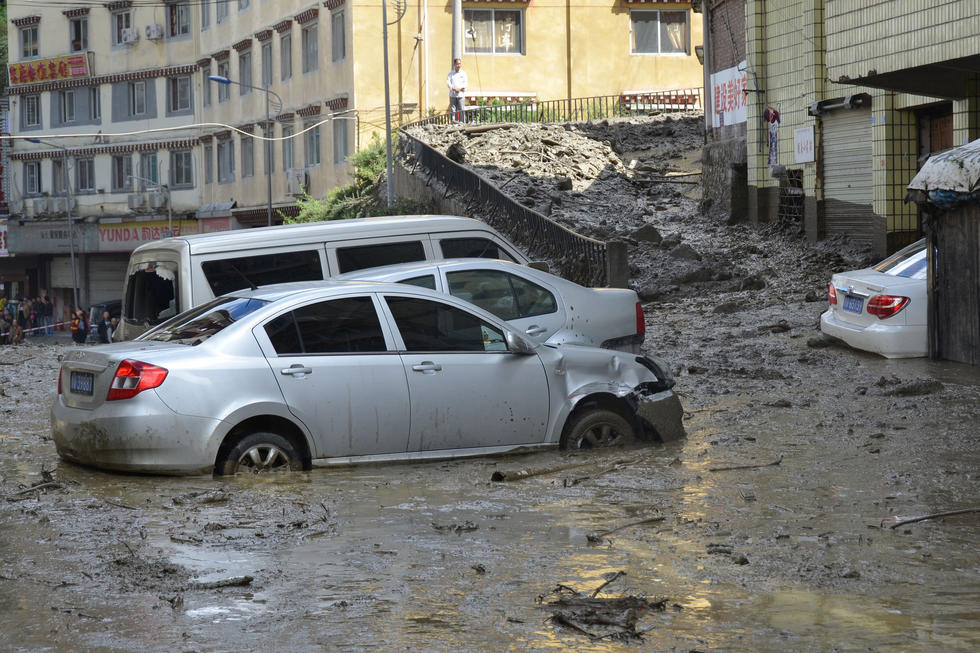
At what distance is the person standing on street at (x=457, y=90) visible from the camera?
127 ft

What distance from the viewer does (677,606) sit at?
5.50 meters

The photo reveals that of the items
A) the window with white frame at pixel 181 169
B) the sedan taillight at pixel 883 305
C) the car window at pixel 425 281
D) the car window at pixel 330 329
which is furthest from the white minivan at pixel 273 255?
the window with white frame at pixel 181 169

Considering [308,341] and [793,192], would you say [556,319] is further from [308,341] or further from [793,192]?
[793,192]

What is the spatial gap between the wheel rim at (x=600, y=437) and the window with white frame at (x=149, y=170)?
1924 inches

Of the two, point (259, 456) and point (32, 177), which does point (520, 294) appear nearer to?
point (259, 456)

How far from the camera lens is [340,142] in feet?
143

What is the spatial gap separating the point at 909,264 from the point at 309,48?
3420 centimetres

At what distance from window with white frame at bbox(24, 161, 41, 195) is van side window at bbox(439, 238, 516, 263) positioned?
5200 cm

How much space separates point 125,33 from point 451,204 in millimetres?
31361

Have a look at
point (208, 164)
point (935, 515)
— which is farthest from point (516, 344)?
point (208, 164)

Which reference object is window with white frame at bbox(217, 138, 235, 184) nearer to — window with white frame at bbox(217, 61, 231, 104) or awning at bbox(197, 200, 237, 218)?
awning at bbox(197, 200, 237, 218)

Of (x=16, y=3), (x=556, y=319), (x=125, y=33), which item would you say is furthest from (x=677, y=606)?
(x=16, y=3)

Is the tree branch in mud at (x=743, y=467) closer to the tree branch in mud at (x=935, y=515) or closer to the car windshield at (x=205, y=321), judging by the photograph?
the tree branch in mud at (x=935, y=515)

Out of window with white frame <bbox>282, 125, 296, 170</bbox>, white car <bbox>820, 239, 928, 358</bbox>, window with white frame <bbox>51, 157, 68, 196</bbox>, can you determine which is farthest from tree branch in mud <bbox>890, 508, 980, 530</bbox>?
window with white frame <bbox>51, 157, 68, 196</bbox>
